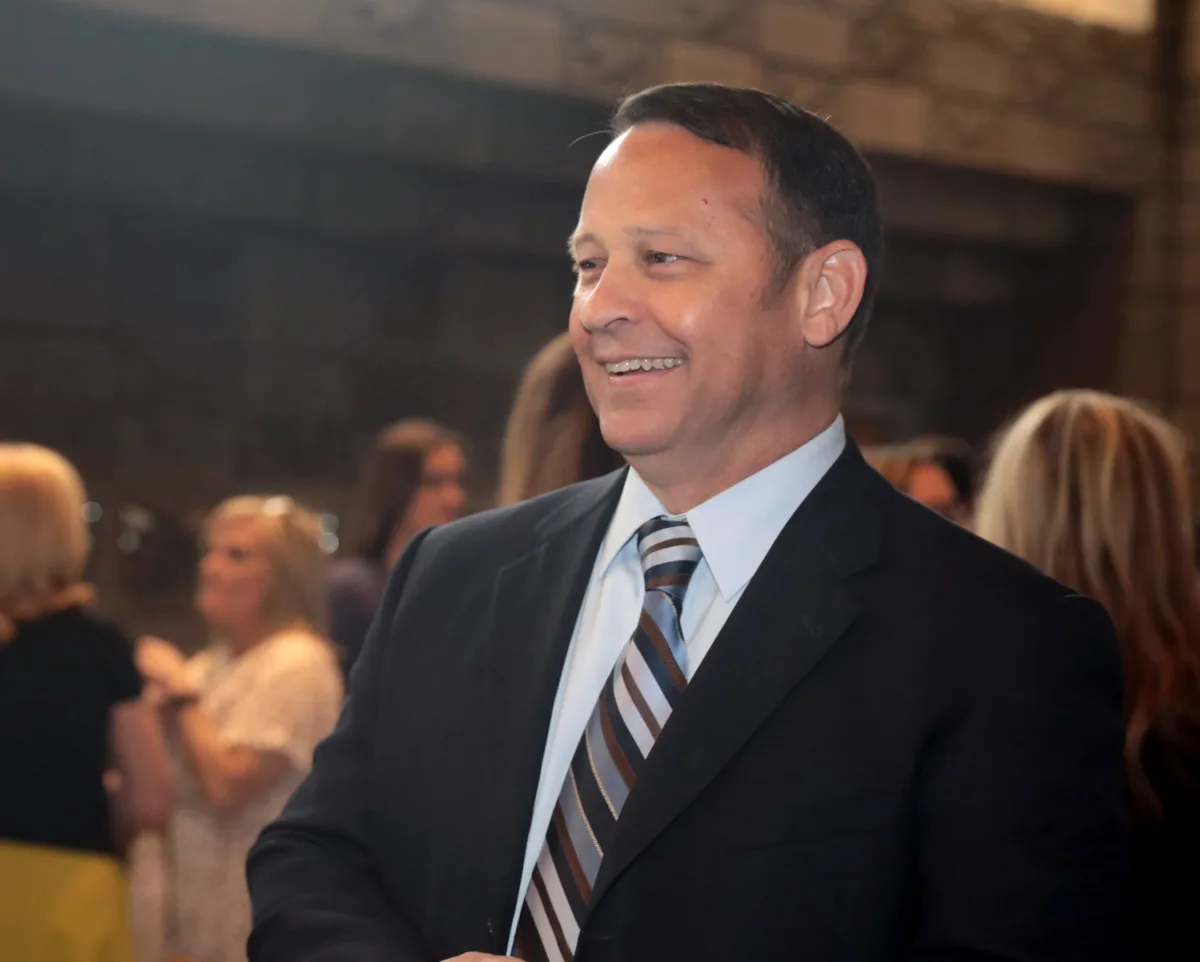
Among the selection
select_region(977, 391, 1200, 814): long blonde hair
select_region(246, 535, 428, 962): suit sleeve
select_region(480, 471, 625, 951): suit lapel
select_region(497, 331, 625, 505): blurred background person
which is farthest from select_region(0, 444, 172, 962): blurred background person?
select_region(977, 391, 1200, 814): long blonde hair

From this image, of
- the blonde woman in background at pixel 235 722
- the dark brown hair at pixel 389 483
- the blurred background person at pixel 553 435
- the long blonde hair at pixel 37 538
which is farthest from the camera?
the dark brown hair at pixel 389 483

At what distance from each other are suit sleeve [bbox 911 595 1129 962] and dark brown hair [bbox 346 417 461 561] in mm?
2349

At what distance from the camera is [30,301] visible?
17.1 feet

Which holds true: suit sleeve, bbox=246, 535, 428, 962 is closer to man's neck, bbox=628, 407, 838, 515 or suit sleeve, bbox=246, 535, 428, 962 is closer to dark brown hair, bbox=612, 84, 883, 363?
Answer: man's neck, bbox=628, 407, 838, 515

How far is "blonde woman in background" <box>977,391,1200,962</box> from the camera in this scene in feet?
6.08

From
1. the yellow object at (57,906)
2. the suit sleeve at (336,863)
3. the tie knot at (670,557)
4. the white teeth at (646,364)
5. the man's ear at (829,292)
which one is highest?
the man's ear at (829,292)

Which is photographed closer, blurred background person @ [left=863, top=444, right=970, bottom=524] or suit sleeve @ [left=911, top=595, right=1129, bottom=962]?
suit sleeve @ [left=911, top=595, right=1129, bottom=962]

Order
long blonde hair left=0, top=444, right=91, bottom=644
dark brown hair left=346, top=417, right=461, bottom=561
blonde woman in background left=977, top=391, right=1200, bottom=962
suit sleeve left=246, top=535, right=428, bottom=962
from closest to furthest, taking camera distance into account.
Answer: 1. suit sleeve left=246, top=535, right=428, bottom=962
2. blonde woman in background left=977, top=391, right=1200, bottom=962
3. long blonde hair left=0, top=444, right=91, bottom=644
4. dark brown hair left=346, top=417, right=461, bottom=561

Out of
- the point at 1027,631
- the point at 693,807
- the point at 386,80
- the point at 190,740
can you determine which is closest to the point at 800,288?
the point at 1027,631

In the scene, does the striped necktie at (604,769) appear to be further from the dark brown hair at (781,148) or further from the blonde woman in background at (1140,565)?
the blonde woman in background at (1140,565)

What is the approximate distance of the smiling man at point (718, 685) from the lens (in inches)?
46.5

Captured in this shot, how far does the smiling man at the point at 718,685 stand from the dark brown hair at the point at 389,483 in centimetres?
194

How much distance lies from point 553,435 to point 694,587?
885mm

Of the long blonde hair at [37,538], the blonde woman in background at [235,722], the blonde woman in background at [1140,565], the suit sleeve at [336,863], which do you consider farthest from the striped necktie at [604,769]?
the blonde woman in background at [235,722]
